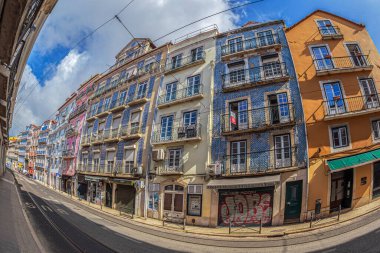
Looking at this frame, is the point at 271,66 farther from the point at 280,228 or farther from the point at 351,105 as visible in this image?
the point at 280,228

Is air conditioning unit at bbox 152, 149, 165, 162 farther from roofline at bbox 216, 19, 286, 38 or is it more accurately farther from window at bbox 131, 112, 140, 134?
roofline at bbox 216, 19, 286, 38

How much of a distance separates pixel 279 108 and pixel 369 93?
422 cm

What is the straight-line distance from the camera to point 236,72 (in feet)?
43.5

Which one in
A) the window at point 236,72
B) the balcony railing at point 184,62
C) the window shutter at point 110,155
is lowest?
the window shutter at point 110,155

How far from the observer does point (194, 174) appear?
12.3 meters

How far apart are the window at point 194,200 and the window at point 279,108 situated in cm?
642

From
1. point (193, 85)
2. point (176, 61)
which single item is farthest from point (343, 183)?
point (176, 61)

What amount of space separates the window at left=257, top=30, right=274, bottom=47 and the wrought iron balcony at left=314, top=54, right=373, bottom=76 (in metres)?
3.43

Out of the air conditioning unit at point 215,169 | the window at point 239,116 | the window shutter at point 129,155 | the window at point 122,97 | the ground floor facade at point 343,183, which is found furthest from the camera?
the window at point 122,97

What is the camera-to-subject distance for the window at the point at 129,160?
16.6m

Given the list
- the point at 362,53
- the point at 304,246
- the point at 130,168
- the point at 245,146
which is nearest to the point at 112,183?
the point at 130,168

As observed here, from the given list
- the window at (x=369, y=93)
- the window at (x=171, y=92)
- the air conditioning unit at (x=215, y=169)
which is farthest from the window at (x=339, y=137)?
the window at (x=171, y=92)

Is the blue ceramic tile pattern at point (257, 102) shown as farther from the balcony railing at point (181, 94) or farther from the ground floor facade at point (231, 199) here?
the balcony railing at point (181, 94)

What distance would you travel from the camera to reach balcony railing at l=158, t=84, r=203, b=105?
14076mm
